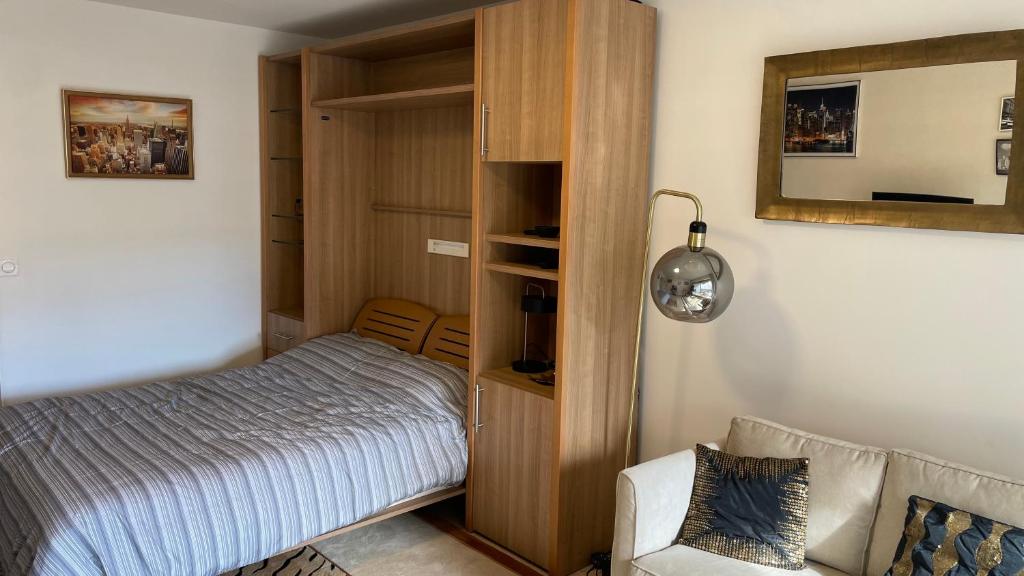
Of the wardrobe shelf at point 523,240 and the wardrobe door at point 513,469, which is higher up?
the wardrobe shelf at point 523,240

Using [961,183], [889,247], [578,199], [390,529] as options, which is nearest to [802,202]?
[889,247]

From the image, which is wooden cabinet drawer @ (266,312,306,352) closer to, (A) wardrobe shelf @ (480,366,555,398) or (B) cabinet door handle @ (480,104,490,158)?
(A) wardrobe shelf @ (480,366,555,398)

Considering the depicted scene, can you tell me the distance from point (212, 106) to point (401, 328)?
170 cm

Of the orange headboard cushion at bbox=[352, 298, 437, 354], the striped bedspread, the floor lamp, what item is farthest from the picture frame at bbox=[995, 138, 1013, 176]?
the orange headboard cushion at bbox=[352, 298, 437, 354]

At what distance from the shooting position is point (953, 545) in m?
2.09

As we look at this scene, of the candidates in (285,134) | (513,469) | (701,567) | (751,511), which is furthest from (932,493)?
(285,134)

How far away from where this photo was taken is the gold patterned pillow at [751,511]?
7.82 ft

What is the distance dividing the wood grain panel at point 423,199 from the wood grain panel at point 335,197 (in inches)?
3.6

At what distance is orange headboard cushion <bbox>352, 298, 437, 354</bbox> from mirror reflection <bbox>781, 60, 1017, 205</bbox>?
6.79 feet

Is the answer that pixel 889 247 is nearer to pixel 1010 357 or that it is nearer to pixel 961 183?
pixel 961 183

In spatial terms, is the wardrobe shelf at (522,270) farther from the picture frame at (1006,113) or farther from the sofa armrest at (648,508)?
the picture frame at (1006,113)

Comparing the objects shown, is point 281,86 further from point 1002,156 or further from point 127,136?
point 1002,156

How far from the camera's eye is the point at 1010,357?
7.72 ft

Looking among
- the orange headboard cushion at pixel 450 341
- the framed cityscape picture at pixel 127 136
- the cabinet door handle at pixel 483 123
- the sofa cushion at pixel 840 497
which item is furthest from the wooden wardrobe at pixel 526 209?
the sofa cushion at pixel 840 497
